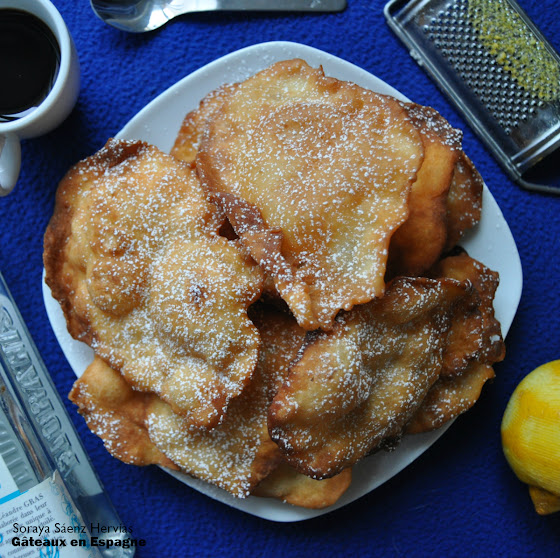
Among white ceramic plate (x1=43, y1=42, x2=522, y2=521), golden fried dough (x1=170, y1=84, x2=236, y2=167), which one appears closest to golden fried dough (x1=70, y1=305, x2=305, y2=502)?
white ceramic plate (x1=43, y1=42, x2=522, y2=521)

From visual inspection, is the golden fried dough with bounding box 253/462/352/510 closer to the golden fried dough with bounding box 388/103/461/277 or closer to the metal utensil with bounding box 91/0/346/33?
the golden fried dough with bounding box 388/103/461/277

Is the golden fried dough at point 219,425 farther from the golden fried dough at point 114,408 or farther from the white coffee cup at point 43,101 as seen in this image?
the white coffee cup at point 43,101

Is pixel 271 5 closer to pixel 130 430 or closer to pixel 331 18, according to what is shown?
pixel 331 18

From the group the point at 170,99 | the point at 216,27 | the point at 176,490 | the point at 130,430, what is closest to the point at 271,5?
the point at 216,27

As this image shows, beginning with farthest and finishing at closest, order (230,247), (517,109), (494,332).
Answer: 1. (517,109)
2. (494,332)
3. (230,247)

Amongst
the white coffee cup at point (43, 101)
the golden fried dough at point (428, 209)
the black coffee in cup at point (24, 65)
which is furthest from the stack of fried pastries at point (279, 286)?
the black coffee in cup at point (24, 65)

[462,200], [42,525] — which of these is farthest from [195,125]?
[42,525]
